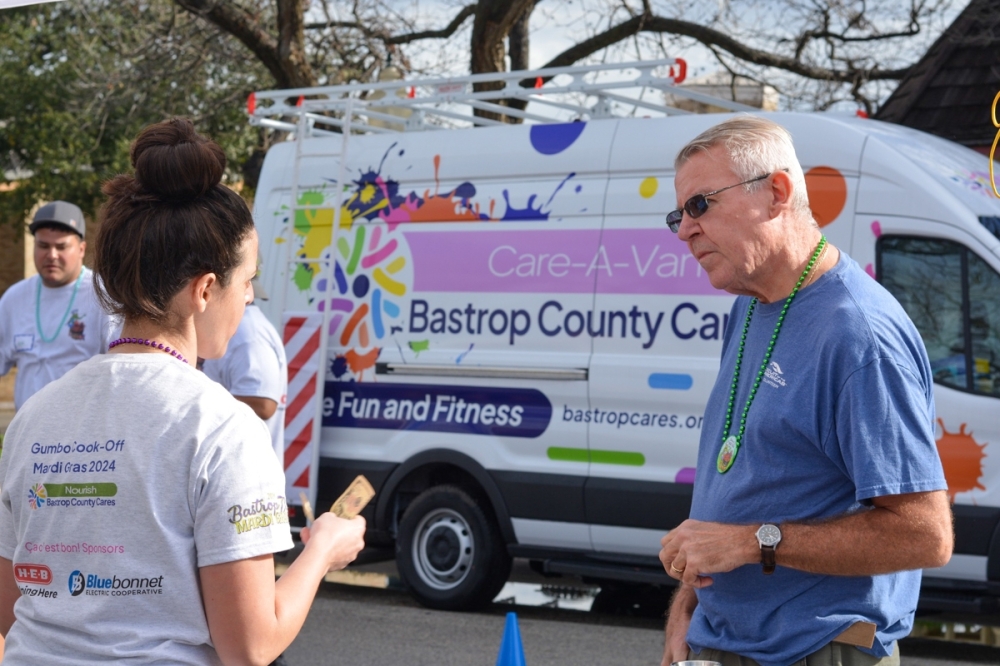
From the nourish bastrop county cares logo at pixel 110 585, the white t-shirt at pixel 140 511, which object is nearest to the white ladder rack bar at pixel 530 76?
the white t-shirt at pixel 140 511

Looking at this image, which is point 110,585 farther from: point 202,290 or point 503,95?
point 503,95

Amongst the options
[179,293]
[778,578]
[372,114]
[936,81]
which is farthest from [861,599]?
[936,81]

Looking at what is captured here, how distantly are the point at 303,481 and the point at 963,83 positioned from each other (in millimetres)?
6697

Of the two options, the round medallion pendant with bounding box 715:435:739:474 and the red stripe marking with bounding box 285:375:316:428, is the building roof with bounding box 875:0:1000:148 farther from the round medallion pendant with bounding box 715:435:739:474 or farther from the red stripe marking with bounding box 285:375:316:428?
the round medallion pendant with bounding box 715:435:739:474

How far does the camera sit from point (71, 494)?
6.59 feet

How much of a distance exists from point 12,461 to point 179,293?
15.6 inches

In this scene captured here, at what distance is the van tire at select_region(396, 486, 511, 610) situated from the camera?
764cm

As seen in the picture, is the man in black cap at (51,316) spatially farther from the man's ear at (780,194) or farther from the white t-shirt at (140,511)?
the man's ear at (780,194)

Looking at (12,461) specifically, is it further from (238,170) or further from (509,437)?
(238,170)

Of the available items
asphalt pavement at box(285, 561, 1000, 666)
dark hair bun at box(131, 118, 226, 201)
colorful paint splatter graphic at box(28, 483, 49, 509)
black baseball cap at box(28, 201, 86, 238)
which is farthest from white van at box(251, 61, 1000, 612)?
colorful paint splatter graphic at box(28, 483, 49, 509)

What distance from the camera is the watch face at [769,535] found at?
2305 millimetres

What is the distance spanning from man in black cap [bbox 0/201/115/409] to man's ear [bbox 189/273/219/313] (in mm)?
3787

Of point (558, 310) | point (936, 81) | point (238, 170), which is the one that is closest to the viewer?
point (558, 310)

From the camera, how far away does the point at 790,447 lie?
7.74 feet
